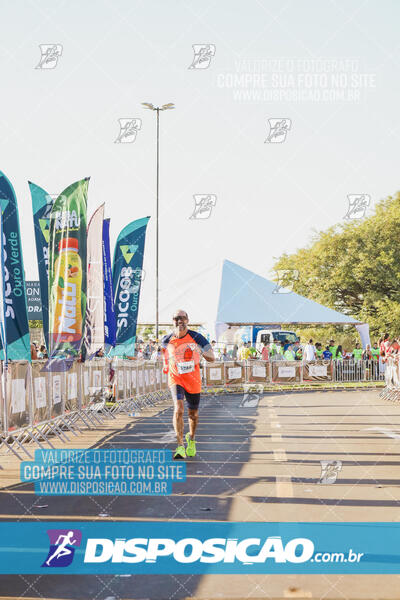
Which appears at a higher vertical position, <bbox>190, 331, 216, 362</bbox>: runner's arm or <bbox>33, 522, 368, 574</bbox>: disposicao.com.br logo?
<bbox>190, 331, 216, 362</bbox>: runner's arm

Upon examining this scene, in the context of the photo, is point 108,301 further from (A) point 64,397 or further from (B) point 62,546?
(B) point 62,546

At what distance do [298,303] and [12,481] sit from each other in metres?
29.9

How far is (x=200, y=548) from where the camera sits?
19.1ft

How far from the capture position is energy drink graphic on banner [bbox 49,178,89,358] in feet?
53.5

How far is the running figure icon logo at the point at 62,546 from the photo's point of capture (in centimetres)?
555

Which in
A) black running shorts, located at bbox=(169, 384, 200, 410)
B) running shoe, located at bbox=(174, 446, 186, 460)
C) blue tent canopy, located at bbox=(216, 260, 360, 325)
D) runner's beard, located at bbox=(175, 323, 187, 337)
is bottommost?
running shoe, located at bbox=(174, 446, 186, 460)

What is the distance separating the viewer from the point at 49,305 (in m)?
16.8

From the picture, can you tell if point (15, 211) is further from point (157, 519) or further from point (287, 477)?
point (157, 519)

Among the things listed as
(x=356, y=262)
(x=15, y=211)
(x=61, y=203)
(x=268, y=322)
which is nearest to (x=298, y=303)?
(x=268, y=322)

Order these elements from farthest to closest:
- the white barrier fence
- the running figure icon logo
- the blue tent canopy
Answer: the blue tent canopy < the white barrier fence < the running figure icon logo

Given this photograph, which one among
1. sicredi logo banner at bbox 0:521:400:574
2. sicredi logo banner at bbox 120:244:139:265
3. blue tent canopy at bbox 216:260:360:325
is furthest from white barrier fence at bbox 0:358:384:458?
sicredi logo banner at bbox 0:521:400:574

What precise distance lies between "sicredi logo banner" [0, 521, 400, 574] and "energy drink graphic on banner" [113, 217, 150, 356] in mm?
17451

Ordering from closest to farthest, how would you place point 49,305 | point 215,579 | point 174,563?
point 215,579, point 174,563, point 49,305

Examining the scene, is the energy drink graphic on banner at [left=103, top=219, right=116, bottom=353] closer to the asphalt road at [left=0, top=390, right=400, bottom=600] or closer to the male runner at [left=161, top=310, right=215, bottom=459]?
the asphalt road at [left=0, top=390, right=400, bottom=600]
